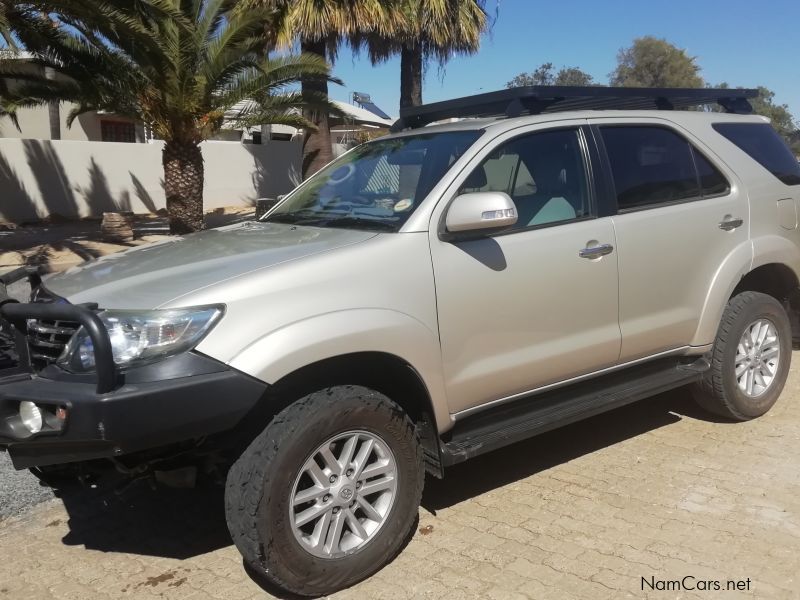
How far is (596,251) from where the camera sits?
3920mm

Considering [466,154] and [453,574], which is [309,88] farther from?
[453,574]

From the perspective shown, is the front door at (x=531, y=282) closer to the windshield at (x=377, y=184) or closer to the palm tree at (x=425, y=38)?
the windshield at (x=377, y=184)

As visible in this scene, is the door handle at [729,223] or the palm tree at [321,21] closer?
the door handle at [729,223]

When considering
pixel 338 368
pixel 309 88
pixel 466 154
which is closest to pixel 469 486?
pixel 338 368

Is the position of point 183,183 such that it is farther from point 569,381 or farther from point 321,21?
point 569,381

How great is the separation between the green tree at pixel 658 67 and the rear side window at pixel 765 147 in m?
54.8

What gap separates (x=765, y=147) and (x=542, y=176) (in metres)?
2.03

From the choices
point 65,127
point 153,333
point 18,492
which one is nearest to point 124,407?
point 153,333

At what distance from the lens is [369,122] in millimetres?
26156

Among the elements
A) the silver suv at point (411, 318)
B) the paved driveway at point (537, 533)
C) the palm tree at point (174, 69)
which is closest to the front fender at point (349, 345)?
the silver suv at point (411, 318)

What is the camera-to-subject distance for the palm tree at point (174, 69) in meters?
10.9

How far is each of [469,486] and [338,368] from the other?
4.61 ft

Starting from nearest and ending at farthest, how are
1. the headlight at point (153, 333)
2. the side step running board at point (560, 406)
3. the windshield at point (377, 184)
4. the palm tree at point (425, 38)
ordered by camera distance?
the headlight at point (153, 333), the side step running board at point (560, 406), the windshield at point (377, 184), the palm tree at point (425, 38)

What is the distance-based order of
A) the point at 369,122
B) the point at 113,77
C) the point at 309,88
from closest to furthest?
the point at 113,77, the point at 309,88, the point at 369,122
